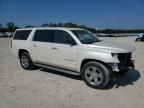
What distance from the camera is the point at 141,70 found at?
26.8ft

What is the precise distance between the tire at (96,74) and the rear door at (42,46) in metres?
1.81

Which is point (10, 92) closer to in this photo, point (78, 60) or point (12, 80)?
point (12, 80)

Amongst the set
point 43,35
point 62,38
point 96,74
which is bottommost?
point 96,74

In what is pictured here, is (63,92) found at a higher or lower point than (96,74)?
lower

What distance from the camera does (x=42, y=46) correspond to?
24.2ft

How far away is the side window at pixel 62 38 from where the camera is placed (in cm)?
648

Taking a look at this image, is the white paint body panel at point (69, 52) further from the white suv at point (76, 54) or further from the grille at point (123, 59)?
the grille at point (123, 59)

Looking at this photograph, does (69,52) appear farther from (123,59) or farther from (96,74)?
(123,59)

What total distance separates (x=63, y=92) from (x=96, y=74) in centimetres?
120

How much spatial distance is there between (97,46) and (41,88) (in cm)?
222

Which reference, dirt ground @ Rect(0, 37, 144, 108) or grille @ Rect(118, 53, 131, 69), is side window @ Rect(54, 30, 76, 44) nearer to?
dirt ground @ Rect(0, 37, 144, 108)

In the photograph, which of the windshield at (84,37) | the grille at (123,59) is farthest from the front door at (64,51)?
the grille at (123,59)

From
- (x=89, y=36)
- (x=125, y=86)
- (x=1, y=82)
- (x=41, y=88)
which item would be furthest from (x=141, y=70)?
(x=1, y=82)

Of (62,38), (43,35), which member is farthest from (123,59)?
(43,35)
